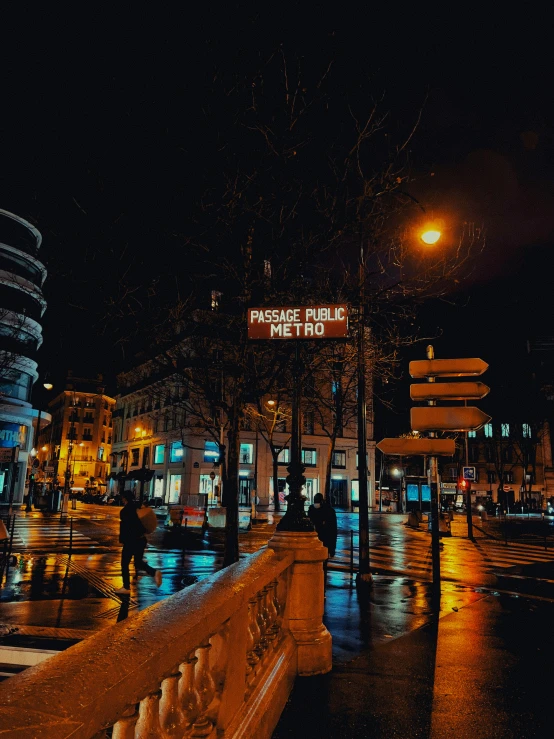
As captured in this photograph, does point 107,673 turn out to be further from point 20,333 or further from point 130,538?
point 20,333

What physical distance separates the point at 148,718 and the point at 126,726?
0.24m

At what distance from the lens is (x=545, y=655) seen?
702 cm

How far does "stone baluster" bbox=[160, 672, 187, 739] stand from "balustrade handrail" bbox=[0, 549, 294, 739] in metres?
0.06

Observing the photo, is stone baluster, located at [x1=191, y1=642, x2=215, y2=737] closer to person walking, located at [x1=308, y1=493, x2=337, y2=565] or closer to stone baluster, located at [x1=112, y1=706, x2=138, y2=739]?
stone baluster, located at [x1=112, y1=706, x2=138, y2=739]

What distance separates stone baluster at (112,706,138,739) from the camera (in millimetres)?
1945

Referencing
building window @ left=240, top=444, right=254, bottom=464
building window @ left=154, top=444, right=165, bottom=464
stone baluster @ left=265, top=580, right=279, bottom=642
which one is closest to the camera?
stone baluster @ left=265, top=580, right=279, bottom=642

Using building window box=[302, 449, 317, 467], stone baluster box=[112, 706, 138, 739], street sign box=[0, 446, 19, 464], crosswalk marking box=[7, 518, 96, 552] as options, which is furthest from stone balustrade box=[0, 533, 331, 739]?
building window box=[302, 449, 317, 467]

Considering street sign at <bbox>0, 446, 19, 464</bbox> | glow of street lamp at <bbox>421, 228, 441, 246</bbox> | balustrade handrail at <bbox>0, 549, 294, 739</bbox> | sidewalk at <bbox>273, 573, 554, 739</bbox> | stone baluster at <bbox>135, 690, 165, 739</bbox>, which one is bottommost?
sidewalk at <bbox>273, 573, 554, 739</bbox>

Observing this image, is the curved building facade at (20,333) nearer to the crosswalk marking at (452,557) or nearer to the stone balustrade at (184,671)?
the crosswalk marking at (452,557)

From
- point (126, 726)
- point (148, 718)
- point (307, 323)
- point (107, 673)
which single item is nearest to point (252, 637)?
point (148, 718)

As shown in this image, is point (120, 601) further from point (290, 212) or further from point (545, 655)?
point (290, 212)

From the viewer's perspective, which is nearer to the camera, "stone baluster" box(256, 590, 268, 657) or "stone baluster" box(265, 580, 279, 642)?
"stone baluster" box(256, 590, 268, 657)

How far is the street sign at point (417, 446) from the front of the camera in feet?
35.0

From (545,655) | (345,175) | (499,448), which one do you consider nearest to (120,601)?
(545,655)
